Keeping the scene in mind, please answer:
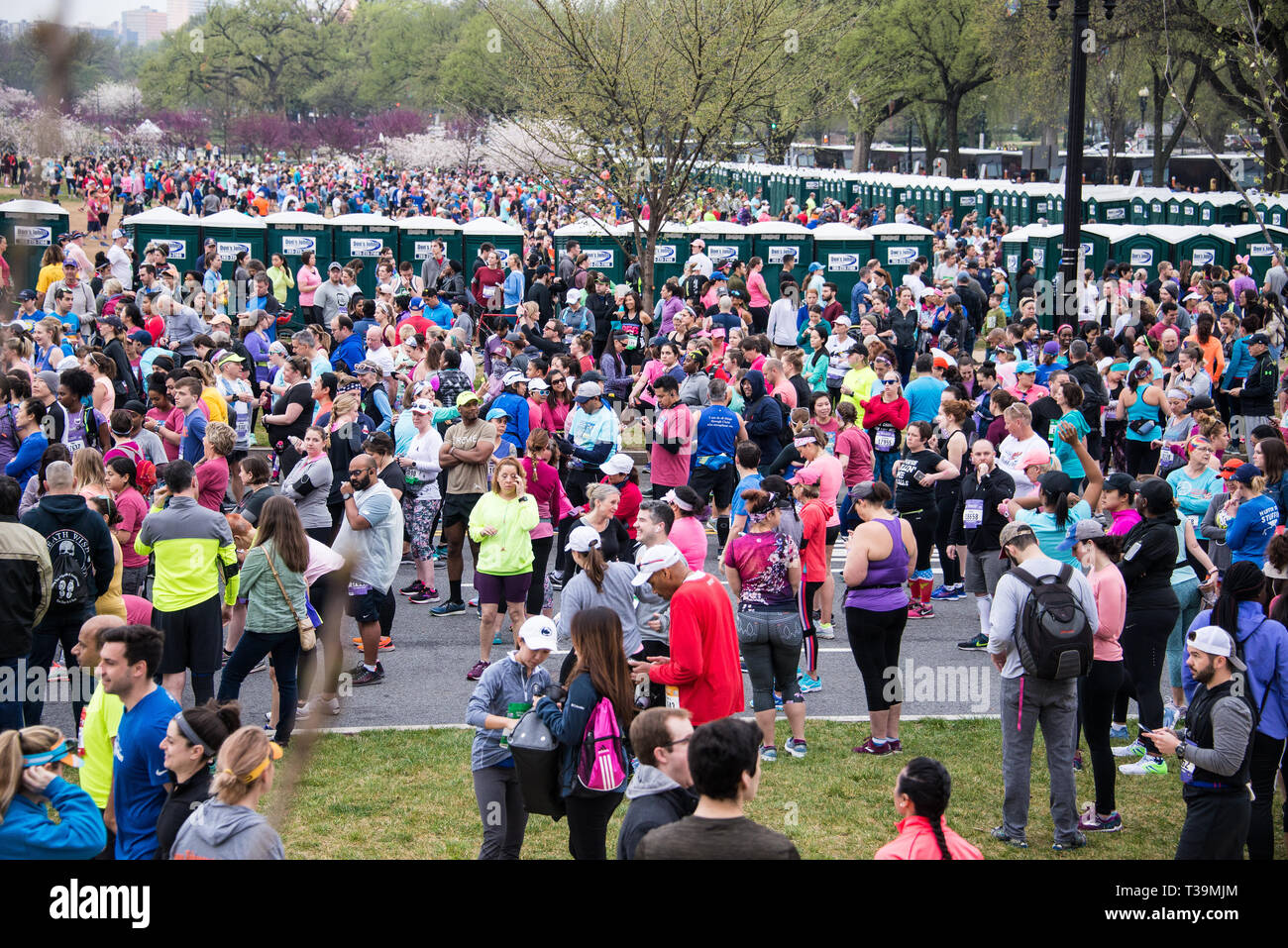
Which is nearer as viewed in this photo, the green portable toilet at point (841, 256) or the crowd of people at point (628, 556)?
the crowd of people at point (628, 556)

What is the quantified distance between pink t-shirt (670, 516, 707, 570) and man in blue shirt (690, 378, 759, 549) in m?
3.43

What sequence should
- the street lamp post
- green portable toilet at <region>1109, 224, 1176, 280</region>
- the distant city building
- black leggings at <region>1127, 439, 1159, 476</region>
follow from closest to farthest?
the distant city building, black leggings at <region>1127, 439, 1159, 476</region>, the street lamp post, green portable toilet at <region>1109, 224, 1176, 280</region>

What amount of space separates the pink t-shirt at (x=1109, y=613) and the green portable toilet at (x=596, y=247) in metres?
19.0

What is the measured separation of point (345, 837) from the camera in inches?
277

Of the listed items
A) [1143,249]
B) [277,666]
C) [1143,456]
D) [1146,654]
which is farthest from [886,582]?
[1143,249]

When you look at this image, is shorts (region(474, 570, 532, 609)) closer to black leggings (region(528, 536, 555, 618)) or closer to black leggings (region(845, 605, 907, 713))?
black leggings (region(528, 536, 555, 618))

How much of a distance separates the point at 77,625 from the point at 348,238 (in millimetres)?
18468

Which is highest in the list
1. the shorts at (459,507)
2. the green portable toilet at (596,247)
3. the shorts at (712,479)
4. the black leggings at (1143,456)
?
the green portable toilet at (596,247)

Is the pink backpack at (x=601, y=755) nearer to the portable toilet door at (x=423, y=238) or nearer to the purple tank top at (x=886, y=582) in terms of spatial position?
the purple tank top at (x=886, y=582)

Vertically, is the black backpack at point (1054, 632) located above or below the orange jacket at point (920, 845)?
above

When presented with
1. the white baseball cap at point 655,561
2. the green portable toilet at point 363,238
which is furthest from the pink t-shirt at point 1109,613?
the green portable toilet at point 363,238

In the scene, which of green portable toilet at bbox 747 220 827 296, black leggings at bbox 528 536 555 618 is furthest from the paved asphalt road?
green portable toilet at bbox 747 220 827 296

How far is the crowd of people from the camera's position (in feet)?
17.6

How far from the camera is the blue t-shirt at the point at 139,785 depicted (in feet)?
17.5
